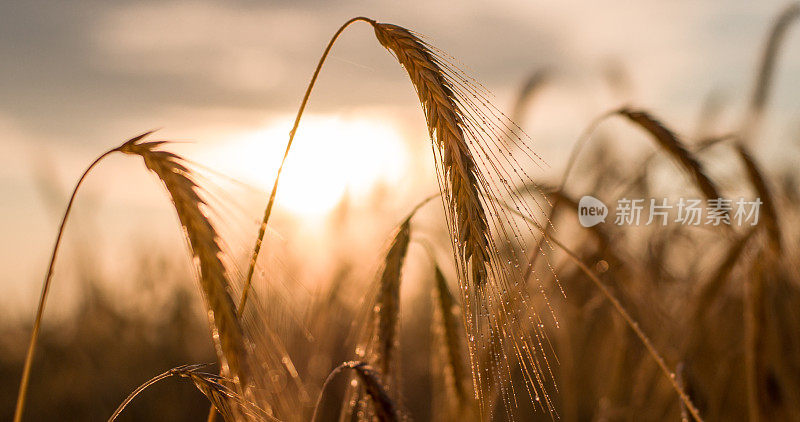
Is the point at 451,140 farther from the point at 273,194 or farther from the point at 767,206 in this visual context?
the point at 767,206

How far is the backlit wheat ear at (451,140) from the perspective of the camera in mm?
827

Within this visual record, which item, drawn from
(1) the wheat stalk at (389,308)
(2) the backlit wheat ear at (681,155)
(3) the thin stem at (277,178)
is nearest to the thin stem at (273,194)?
(3) the thin stem at (277,178)

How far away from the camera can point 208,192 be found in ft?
2.84

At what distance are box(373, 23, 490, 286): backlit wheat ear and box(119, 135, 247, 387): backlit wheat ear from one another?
33 cm

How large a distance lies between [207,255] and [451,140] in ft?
1.28

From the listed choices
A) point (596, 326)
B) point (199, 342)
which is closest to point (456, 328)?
point (596, 326)

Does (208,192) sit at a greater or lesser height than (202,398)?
greater

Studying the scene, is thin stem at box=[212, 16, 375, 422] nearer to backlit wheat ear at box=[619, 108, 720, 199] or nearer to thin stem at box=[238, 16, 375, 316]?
thin stem at box=[238, 16, 375, 316]

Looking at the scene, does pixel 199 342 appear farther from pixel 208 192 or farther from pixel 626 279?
pixel 208 192

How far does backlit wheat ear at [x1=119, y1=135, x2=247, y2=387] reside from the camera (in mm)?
761

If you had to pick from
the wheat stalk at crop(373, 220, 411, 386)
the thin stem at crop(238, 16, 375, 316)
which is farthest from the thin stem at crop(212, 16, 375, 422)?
the wheat stalk at crop(373, 220, 411, 386)

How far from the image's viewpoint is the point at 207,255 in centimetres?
82

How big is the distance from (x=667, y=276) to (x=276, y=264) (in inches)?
81.3

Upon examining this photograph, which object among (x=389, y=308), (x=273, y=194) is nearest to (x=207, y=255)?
(x=273, y=194)
